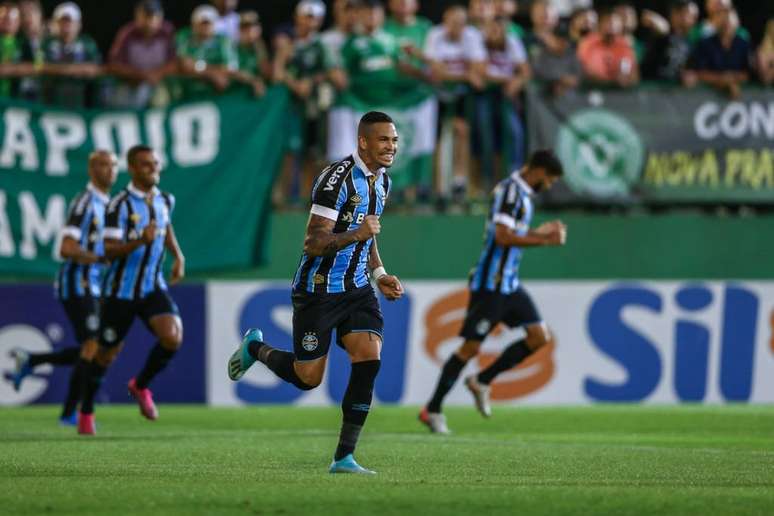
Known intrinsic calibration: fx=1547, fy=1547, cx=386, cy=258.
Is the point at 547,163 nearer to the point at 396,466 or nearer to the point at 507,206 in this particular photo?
the point at 507,206

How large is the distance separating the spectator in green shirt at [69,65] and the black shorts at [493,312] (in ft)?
19.0

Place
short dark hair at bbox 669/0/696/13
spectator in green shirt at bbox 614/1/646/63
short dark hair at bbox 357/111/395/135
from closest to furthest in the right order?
1. short dark hair at bbox 357/111/395/135
2. spectator in green shirt at bbox 614/1/646/63
3. short dark hair at bbox 669/0/696/13

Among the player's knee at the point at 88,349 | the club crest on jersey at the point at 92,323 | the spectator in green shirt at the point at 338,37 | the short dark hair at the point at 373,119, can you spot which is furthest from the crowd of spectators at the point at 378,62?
the short dark hair at the point at 373,119

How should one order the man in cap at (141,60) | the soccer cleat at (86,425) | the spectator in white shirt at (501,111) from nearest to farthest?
the soccer cleat at (86,425) < the man in cap at (141,60) < the spectator in white shirt at (501,111)

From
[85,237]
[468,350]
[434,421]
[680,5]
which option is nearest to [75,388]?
[85,237]

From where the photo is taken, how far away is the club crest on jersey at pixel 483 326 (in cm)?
1322

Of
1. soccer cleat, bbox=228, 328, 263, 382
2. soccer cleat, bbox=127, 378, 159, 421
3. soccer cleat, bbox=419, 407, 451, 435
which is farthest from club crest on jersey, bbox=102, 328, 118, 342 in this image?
soccer cleat, bbox=228, 328, 263, 382

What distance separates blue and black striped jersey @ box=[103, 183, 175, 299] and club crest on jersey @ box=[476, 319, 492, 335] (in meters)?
2.70

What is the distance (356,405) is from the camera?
28.4 ft

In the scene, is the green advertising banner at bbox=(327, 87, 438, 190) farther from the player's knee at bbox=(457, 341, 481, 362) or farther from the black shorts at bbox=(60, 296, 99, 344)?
the player's knee at bbox=(457, 341, 481, 362)

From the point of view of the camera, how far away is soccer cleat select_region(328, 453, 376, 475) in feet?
28.3

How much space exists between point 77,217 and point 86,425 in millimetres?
2036

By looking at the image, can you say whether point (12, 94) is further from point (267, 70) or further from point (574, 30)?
point (574, 30)

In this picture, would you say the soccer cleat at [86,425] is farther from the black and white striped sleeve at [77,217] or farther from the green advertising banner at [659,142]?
the green advertising banner at [659,142]
